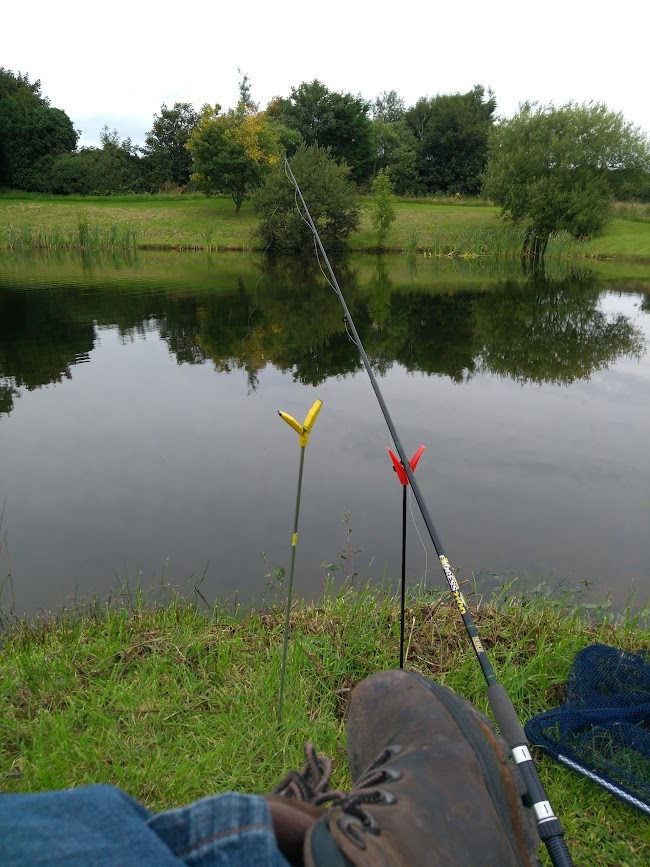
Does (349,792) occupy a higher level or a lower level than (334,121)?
lower

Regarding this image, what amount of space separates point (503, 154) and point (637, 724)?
94.6 ft

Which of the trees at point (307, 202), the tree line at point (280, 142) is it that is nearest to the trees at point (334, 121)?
the tree line at point (280, 142)

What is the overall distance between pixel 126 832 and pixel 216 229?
29873mm

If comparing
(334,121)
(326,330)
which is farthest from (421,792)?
(334,121)

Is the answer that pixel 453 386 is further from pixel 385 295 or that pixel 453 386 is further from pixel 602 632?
pixel 385 295

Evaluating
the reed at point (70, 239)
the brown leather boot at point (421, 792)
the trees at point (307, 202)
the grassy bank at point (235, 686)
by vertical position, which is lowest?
the grassy bank at point (235, 686)

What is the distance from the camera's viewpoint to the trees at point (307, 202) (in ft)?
80.6

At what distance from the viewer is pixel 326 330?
37.2 ft

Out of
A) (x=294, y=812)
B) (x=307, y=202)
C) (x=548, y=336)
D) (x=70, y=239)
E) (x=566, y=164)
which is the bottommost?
(x=294, y=812)

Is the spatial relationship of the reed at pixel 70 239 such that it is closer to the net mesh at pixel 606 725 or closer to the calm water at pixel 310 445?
the calm water at pixel 310 445

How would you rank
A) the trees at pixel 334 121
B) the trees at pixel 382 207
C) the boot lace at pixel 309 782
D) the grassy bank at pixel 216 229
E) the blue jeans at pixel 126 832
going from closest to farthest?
1. the blue jeans at pixel 126 832
2. the boot lace at pixel 309 782
3. the trees at pixel 382 207
4. the grassy bank at pixel 216 229
5. the trees at pixel 334 121

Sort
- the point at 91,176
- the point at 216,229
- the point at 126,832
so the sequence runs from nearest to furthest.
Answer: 1. the point at 126,832
2. the point at 216,229
3. the point at 91,176

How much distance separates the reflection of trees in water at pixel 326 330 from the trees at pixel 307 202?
9.25 metres

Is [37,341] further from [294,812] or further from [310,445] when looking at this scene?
[294,812]
